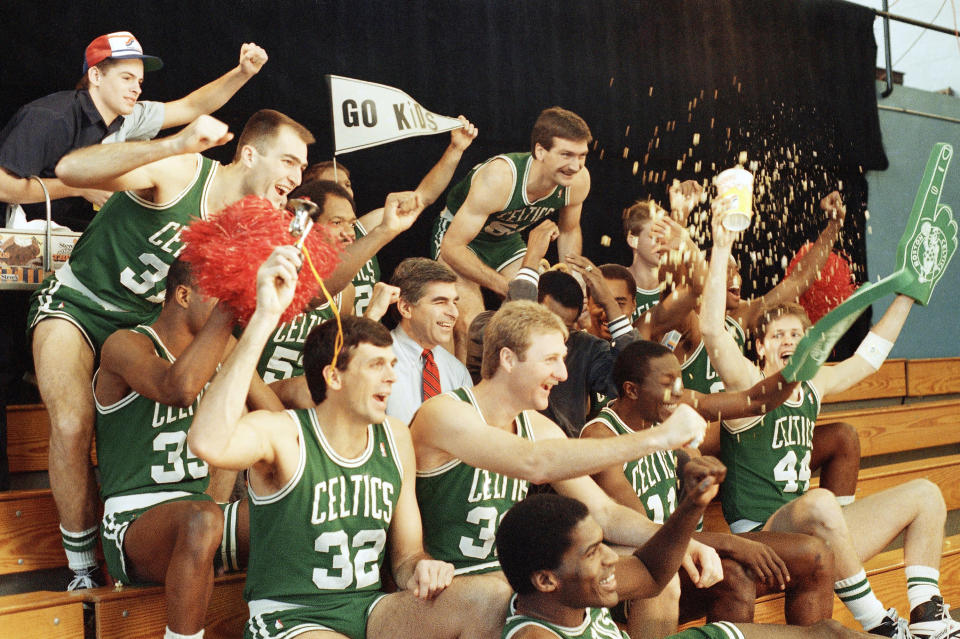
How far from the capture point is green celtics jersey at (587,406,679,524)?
9.79 feet

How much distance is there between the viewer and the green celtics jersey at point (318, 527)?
7.22ft

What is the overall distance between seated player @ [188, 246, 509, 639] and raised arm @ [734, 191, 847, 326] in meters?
2.30

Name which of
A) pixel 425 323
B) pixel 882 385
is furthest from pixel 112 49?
pixel 882 385

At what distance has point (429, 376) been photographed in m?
3.32

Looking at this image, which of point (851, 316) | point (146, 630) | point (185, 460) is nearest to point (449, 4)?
point (851, 316)

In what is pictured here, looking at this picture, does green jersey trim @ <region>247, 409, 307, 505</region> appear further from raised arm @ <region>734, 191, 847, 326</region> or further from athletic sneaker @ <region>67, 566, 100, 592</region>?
raised arm @ <region>734, 191, 847, 326</region>

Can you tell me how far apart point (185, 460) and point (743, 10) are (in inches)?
191

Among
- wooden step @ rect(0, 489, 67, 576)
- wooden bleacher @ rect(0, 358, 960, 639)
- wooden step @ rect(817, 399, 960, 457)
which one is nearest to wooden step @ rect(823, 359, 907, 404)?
wooden bleacher @ rect(0, 358, 960, 639)

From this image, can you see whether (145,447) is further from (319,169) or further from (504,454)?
(319,169)

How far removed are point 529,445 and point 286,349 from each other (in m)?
1.17

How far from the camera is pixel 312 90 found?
4.32 m

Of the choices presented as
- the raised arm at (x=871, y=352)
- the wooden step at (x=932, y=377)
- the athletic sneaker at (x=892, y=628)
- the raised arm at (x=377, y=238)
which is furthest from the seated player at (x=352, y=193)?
the wooden step at (x=932, y=377)

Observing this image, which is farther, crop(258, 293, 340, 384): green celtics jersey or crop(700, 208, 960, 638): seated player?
crop(258, 293, 340, 384): green celtics jersey

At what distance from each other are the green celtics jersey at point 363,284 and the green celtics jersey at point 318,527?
1.37m
